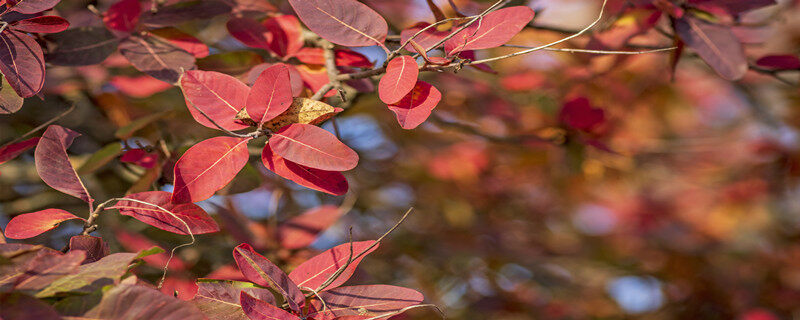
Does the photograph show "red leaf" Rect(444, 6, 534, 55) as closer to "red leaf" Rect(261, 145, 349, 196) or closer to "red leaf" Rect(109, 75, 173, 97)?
"red leaf" Rect(261, 145, 349, 196)

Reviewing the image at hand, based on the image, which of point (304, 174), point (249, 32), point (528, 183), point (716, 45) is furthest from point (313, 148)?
point (528, 183)

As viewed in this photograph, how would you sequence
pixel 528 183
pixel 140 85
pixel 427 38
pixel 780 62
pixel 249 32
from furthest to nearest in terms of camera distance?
pixel 528 183, pixel 140 85, pixel 780 62, pixel 249 32, pixel 427 38

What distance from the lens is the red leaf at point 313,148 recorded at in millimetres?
498

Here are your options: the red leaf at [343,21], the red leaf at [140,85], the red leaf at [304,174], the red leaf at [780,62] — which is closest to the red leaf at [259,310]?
the red leaf at [304,174]

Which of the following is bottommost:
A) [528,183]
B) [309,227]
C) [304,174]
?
[528,183]

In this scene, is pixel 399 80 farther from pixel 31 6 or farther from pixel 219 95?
pixel 31 6

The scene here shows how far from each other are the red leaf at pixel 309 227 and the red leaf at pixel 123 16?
42 centimetres

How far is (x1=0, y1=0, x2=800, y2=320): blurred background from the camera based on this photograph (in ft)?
3.21

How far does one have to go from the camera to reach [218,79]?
0.53m

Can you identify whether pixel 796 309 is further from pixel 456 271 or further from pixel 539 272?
pixel 456 271

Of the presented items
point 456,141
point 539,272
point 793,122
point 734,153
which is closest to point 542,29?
point 539,272

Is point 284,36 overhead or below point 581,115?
overhead

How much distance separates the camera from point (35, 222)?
1.75 feet

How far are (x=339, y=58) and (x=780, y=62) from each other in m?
0.73
